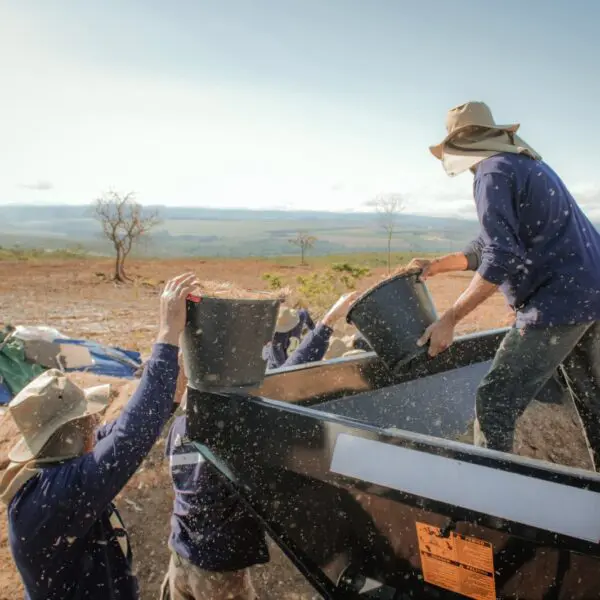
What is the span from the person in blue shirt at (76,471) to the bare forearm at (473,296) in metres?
1.29

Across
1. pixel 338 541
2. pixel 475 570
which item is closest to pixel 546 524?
pixel 475 570

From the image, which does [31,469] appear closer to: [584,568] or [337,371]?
[337,371]

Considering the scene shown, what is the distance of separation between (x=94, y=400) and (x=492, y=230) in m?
1.82

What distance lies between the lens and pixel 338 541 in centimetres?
210

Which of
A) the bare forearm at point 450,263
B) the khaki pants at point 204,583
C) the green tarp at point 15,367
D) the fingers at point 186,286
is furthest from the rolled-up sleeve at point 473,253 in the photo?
the green tarp at point 15,367

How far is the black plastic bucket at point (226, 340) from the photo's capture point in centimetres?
214

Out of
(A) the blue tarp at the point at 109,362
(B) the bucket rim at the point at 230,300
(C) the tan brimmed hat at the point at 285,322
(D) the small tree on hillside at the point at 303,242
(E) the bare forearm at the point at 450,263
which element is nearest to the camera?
(B) the bucket rim at the point at 230,300

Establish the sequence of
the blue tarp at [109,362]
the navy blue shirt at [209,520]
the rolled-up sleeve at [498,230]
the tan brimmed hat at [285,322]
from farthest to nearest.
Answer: the blue tarp at [109,362] < the tan brimmed hat at [285,322] < the rolled-up sleeve at [498,230] < the navy blue shirt at [209,520]

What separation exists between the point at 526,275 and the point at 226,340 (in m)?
1.46

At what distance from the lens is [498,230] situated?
8.57 feet

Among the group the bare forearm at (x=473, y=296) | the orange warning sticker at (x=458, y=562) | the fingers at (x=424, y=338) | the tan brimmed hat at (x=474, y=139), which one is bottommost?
the orange warning sticker at (x=458, y=562)

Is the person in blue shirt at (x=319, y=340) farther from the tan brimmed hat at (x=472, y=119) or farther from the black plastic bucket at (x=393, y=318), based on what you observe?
the tan brimmed hat at (x=472, y=119)

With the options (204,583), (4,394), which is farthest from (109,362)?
(204,583)

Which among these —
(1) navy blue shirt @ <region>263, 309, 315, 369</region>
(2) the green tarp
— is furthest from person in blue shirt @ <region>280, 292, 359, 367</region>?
(2) the green tarp
